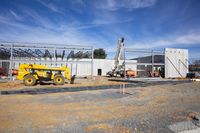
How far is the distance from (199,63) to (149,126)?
38.9 m

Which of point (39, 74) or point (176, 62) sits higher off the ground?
point (176, 62)

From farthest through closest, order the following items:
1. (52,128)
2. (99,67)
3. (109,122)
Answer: (99,67) < (109,122) < (52,128)

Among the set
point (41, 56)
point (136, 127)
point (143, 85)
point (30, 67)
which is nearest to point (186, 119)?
point (136, 127)

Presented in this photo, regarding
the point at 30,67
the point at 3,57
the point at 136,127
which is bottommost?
the point at 136,127

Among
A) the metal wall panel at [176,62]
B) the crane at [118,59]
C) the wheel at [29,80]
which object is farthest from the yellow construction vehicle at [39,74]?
the metal wall panel at [176,62]

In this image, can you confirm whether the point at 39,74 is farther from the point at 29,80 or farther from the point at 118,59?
the point at 118,59

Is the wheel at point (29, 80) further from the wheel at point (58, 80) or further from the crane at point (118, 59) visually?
the crane at point (118, 59)

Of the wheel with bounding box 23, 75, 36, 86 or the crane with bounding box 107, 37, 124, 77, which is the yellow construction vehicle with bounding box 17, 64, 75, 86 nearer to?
the wheel with bounding box 23, 75, 36, 86

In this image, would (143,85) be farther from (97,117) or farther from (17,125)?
(17,125)

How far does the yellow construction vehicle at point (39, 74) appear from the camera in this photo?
1620 cm

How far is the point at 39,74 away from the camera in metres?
16.9

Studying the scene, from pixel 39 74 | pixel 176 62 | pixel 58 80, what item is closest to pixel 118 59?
pixel 176 62

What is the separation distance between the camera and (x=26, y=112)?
6664mm

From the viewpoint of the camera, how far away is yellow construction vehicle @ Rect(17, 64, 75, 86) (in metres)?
16.2
